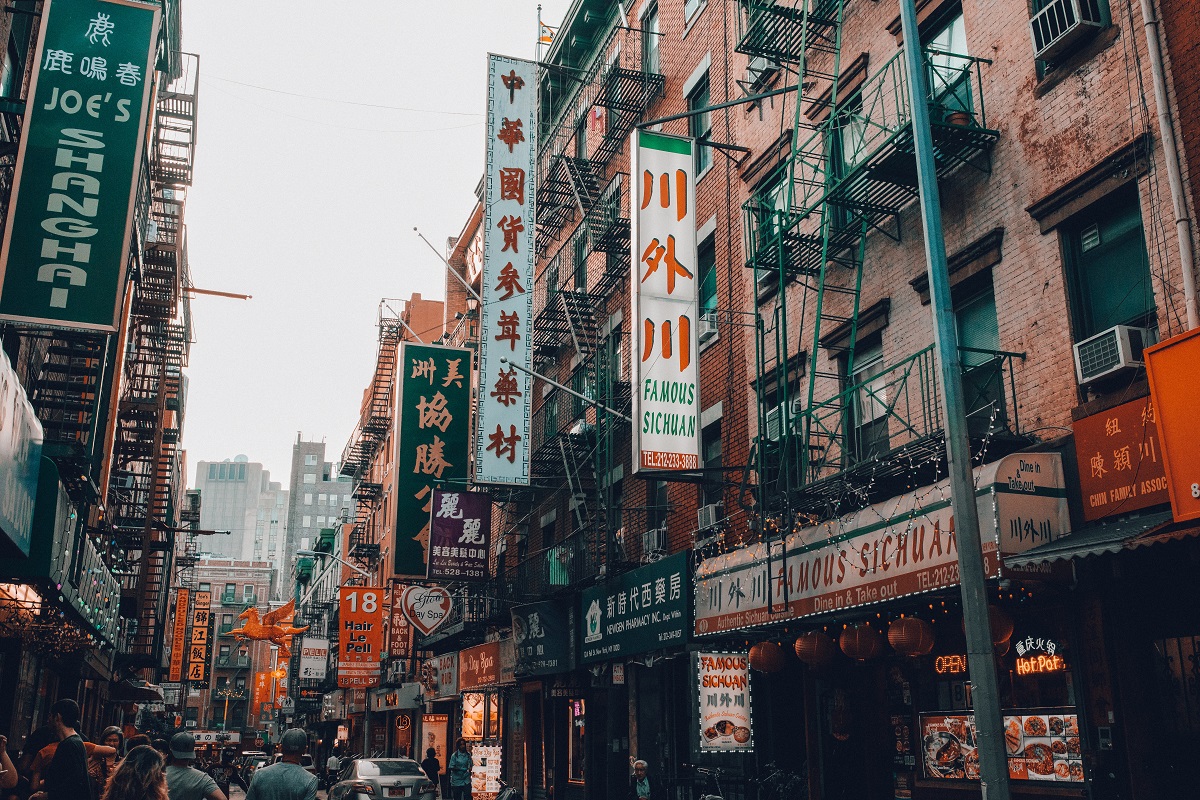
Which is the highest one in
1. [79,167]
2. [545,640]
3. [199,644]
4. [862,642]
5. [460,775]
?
[79,167]

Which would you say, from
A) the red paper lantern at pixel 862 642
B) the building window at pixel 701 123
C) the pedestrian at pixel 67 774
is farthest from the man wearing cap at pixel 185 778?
the building window at pixel 701 123

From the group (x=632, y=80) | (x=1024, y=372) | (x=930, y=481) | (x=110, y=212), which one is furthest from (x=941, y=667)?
(x=632, y=80)

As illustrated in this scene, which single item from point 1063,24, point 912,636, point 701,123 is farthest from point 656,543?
point 1063,24

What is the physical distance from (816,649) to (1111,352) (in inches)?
229

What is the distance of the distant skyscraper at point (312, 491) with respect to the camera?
15425 centimetres

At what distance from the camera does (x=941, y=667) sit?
13.0 meters

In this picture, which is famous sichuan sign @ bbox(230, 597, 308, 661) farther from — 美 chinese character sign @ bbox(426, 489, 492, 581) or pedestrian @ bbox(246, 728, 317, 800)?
pedestrian @ bbox(246, 728, 317, 800)

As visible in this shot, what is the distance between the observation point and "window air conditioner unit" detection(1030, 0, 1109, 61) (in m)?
11.2

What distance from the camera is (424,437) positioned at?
30328 mm

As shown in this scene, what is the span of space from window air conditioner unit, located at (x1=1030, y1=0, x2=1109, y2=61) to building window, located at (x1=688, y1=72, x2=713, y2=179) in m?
9.78

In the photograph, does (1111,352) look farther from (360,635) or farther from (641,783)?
(360,635)

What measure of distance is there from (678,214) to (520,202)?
8708mm

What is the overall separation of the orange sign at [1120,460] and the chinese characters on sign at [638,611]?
26.0 ft

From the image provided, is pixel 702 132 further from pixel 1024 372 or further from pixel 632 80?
pixel 1024 372
